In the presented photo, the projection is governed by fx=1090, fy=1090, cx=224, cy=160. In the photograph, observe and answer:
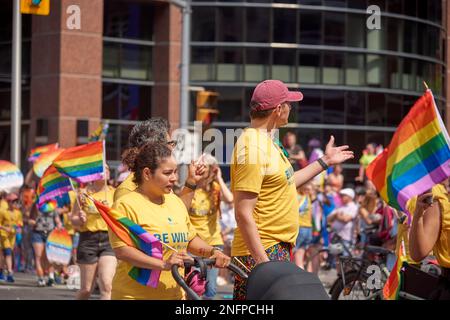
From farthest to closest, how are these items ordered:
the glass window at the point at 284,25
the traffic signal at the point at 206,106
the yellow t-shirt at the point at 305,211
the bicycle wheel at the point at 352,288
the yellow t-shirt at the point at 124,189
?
the glass window at the point at 284,25 → the traffic signal at the point at 206,106 → the yellow t-shirt at the point at 305,211 → the bicycle wheel at the point at 352,288 → the yellow t-shirt at the point at 124,189

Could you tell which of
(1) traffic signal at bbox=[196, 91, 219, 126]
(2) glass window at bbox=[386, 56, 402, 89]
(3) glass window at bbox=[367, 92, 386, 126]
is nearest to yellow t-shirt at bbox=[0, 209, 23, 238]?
(1) traffic signal at bbox=[196, 91, 219, 126]

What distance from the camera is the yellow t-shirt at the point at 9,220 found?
60.4ft

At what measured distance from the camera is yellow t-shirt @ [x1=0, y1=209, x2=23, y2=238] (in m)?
18.4

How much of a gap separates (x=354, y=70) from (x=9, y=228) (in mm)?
19193

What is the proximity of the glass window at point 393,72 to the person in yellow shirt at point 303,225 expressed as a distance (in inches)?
794

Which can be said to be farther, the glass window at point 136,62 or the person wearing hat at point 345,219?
the glass window at point 136,62

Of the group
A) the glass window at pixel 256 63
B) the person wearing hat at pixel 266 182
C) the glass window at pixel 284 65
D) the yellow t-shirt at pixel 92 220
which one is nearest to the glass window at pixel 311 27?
the glass window at pixel 284 65

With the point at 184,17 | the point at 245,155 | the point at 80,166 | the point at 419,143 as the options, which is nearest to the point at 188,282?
the point at 245,155

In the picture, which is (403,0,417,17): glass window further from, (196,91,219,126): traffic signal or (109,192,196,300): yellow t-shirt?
(109,192,196,300): yellow t-shirt

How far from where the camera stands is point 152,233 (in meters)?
5.73

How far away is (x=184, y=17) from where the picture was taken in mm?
20000

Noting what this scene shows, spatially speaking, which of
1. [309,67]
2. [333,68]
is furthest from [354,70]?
[309,67]

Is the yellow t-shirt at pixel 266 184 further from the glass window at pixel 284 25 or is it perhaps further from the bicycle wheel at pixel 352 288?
the glass window at pixel 284 25

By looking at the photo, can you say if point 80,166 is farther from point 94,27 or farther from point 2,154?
point 2,154
